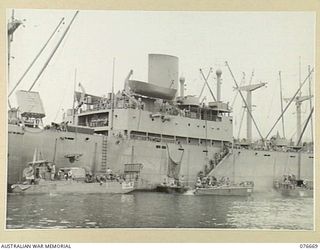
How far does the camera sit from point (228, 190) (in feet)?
15.1

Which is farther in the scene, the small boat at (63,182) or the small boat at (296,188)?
the small boat at (63,182)

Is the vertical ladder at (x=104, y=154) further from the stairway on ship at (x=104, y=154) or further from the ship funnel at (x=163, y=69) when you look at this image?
the ship funnel at (x=163, y=69)

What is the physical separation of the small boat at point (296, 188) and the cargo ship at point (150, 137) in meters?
0.08

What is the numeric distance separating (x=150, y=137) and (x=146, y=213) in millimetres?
1803

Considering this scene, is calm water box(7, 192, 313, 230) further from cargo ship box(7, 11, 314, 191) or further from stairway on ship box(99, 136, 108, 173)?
stairway on ship box(99, 136, 108, 173)

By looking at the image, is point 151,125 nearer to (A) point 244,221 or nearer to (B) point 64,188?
(B) point 64,188

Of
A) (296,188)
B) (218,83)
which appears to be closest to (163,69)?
(218,83)

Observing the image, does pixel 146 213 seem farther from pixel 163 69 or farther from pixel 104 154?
pixel 104 154

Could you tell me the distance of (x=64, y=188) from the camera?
4098 mm

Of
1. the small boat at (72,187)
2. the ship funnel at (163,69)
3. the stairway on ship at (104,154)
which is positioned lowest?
the small boat at (72,187)

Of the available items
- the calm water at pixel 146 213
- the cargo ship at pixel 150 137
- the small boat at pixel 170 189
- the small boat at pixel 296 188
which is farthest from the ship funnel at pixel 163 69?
the small boat at pixel 296 188

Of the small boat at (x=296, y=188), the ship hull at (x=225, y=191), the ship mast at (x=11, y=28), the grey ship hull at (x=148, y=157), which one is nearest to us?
the ship mast at (x=11, y=28)

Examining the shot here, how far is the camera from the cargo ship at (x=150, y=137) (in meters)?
4.16

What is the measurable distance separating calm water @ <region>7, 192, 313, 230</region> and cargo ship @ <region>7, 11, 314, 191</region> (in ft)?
0.82
